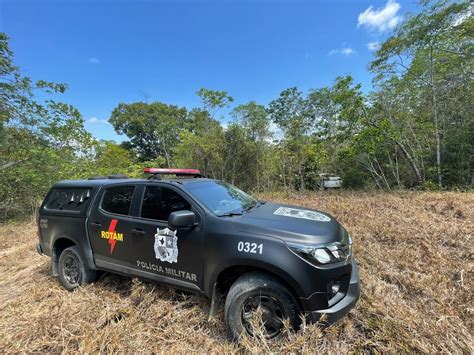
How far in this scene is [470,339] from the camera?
82.0 inches

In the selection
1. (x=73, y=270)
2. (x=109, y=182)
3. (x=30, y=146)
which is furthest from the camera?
(x=30, y=146)

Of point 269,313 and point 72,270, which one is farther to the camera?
point 72,270

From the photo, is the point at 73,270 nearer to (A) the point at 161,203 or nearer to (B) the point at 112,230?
(B) the point at 112,230

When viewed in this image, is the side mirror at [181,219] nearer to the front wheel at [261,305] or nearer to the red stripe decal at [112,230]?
the front wheel at [261,305]

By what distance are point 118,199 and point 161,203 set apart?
734mm

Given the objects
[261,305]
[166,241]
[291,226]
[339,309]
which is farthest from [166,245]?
[339,309]

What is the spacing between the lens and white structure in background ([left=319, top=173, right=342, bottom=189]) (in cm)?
1191

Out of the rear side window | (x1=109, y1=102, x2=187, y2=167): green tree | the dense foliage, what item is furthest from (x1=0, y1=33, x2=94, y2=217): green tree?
(x1=109, y1=102, x2=187, y2=167): green tree

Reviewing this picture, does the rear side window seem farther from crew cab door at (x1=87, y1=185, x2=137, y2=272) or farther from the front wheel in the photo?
the front wheel

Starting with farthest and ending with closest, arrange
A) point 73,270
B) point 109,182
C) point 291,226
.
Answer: point 73,270 → point 109,182 → point 291,226

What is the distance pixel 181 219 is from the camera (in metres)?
2.47

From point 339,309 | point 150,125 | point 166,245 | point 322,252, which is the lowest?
point 339,309

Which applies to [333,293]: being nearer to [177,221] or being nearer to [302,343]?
[302,343]

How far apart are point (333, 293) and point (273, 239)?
71 centimetres
